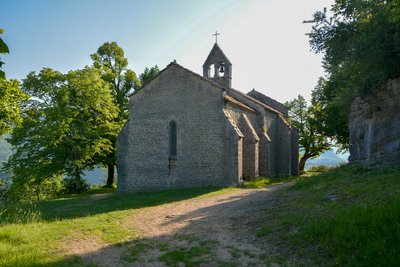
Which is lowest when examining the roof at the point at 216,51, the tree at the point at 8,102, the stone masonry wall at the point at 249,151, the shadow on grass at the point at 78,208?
the shadow on grass at the point at 78,208

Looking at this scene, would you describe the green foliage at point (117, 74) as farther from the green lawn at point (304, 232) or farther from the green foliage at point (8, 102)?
the green lawn at point (304, 232)

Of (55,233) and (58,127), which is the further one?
(58,127)

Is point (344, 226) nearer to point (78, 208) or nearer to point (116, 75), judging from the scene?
point (78, 208)

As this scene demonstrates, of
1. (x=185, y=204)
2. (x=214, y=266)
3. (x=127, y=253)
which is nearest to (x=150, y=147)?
(x=185, y=204)

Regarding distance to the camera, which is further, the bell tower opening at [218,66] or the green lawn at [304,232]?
the bell tower opening at [218,66]

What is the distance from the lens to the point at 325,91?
32.3 meters

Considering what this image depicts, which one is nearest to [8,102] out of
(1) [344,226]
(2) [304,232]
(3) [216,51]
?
(3) [216,51]

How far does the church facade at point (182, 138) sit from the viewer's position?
2219 cm

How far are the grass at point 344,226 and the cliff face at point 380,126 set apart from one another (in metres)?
2.15

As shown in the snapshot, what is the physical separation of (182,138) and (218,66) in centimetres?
943

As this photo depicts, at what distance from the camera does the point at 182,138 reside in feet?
75.7

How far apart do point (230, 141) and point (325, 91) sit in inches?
602

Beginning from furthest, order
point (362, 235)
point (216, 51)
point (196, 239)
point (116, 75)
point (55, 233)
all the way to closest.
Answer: point (116, 75) < point (216, 51) < point (55, 233) < point (196, 239) < point (362, 235)

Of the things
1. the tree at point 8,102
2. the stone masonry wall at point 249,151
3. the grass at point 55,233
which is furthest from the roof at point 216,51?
the grass at point 55,233
